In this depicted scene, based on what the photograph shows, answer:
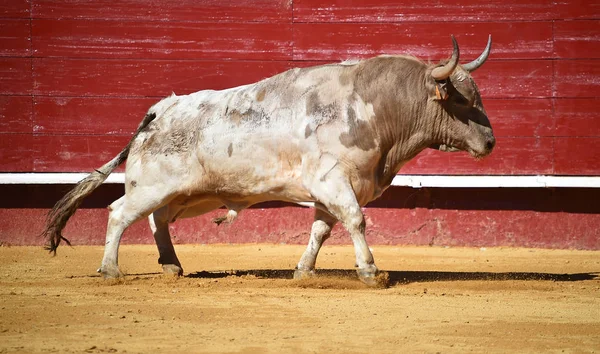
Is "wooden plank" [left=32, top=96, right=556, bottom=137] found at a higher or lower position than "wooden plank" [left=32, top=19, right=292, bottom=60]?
lower

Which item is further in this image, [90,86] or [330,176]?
[90,86]

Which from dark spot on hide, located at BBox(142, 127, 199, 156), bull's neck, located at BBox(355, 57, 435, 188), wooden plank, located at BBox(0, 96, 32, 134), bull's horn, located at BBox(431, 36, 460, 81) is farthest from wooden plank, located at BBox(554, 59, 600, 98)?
wooden plank, located at BBox(0, 96, 32, 134)

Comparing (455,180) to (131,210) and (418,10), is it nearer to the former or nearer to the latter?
(418,10)

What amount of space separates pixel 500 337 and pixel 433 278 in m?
2.13

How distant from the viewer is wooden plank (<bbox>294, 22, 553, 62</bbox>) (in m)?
8.68

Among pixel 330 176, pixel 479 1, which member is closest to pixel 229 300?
pixel 330 176

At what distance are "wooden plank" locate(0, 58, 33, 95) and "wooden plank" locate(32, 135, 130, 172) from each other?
0.46 metres

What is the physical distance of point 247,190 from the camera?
20.0 feet

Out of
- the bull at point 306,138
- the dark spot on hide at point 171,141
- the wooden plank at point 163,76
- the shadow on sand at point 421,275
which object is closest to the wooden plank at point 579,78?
the wooden plank at point 163,76

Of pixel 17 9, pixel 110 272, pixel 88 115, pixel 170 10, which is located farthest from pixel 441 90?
pixel 17 9

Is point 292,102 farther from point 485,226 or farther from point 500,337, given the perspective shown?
point 485,226

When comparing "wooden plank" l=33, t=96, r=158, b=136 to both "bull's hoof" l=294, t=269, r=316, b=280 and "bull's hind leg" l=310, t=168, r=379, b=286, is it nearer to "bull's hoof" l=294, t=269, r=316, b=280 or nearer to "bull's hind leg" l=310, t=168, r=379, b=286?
"bull's hoof" l=294, t=269, r=316, b=280

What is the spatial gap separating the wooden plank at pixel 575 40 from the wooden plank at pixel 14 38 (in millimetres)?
4708

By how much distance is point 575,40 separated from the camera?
8648mm
